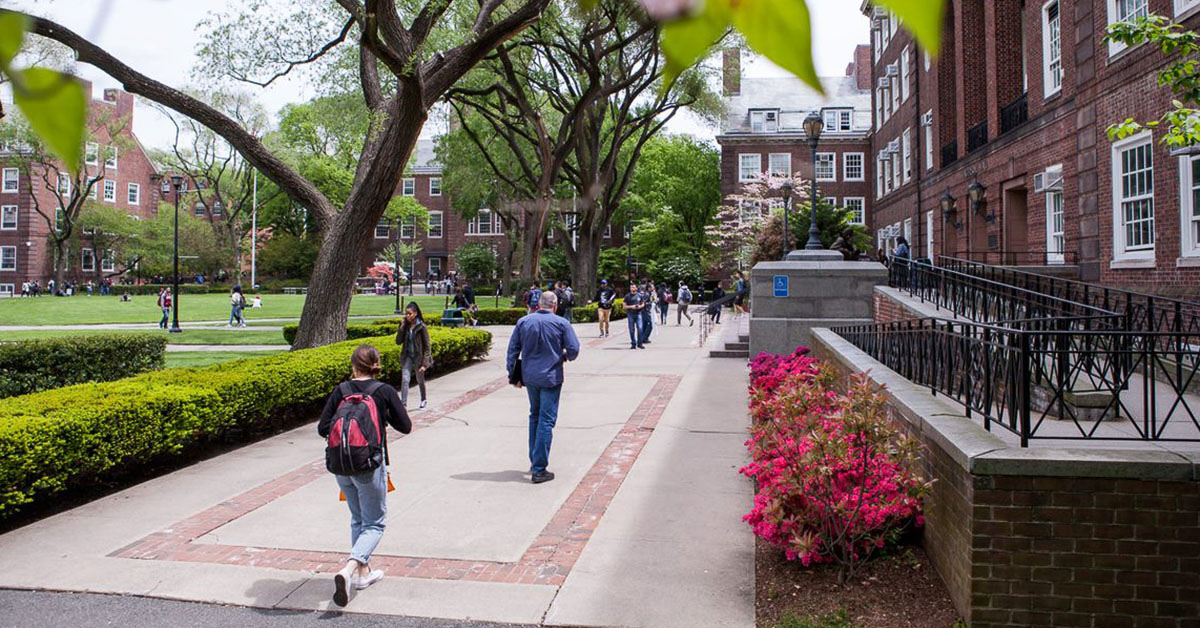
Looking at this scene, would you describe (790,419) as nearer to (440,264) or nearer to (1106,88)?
(1106,88)

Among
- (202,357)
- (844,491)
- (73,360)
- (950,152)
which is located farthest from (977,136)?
(73,360)

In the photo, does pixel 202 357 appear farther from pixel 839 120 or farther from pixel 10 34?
pixel 839 120

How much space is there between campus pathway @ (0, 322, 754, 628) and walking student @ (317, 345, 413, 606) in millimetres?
242

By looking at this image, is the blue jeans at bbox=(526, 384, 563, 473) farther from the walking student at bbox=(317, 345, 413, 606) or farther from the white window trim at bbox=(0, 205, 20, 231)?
the white window trim at bbox=(0, 205, 20, 231)

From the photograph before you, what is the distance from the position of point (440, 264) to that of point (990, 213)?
6612 cm

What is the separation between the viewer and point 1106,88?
15711mm

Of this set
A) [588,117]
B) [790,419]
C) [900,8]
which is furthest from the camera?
[588,117]

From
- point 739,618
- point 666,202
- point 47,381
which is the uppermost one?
point 666,202

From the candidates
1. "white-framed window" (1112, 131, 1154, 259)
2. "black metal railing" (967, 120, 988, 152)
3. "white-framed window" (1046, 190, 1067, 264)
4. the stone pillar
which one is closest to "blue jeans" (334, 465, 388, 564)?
the stone pillar

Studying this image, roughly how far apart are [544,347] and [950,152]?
2433 cm

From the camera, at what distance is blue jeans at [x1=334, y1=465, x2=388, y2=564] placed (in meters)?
5.79

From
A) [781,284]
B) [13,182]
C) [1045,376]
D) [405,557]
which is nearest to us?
[1045,376]

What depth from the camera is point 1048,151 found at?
19.8m

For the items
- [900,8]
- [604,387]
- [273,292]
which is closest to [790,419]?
[900,8]
